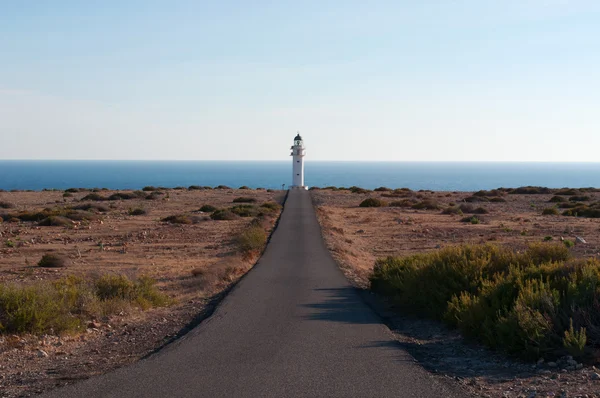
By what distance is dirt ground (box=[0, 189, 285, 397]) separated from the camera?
819cm

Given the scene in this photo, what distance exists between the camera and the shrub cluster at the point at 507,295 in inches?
307

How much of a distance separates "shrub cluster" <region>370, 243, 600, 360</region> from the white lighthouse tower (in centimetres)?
6093

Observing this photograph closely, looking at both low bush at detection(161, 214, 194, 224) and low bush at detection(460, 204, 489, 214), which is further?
low bush at detection(460, 204, 489, 214)

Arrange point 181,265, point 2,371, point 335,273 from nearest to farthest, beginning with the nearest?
1. point 2,371
2. point 335,273
3. point 181,265

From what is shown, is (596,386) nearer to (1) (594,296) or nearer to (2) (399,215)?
(1) (594,296)

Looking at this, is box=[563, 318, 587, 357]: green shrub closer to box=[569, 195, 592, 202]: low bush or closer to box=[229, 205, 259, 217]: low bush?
box=[229, 205, 259, 217]: low bush

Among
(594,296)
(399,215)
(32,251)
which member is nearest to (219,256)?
(32,251)

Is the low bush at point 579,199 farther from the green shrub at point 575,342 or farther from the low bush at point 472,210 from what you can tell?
the green shrub at point 575,342

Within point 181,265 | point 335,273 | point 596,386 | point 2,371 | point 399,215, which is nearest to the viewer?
point 596,386

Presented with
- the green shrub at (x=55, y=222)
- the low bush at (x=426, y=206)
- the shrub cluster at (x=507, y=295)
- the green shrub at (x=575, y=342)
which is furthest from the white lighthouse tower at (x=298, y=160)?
the green shrub at (x=575, y=342)

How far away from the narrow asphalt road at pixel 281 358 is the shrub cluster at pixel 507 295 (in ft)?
3.88

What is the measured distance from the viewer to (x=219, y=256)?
2269 centimetres

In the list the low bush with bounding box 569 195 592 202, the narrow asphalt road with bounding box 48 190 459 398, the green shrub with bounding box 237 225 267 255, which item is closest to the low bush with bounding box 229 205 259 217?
the green shrub with bounding box 237 225 267 255

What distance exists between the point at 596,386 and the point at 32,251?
2170 cm
